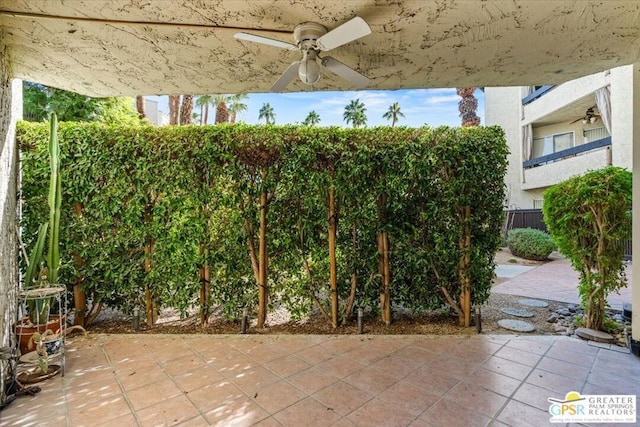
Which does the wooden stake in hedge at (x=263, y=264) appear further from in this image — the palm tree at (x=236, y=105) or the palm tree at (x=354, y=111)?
the palm tree at (x=354, y=111)

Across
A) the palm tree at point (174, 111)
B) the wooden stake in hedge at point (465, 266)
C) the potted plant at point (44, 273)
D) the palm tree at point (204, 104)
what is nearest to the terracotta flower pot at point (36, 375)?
the potted plant at point (44, 273)

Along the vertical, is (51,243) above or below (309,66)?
below

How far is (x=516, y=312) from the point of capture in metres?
4.11

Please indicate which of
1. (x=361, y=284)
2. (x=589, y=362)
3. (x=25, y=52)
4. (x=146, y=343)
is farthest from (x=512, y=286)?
(x=25, y=52)

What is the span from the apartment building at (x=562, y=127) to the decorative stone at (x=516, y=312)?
655 cm

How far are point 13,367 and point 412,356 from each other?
332 cm

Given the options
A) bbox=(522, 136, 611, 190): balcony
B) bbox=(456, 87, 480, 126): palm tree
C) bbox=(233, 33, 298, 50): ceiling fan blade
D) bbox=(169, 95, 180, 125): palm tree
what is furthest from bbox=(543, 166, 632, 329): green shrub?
bbox=(456, 87, 480, 126): palm tree

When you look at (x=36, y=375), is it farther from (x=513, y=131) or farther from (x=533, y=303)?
(x=513, y=131)

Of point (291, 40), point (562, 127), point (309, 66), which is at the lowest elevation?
point (309, 66)

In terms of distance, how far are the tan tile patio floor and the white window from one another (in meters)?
10.6

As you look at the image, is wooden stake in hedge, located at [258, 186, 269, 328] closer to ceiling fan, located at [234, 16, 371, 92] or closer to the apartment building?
ceiling fan, located at [234, 16, 371, 92]

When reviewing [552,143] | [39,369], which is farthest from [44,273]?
[552,143]

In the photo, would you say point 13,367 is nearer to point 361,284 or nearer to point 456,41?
point 361,284

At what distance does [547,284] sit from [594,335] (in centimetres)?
304
